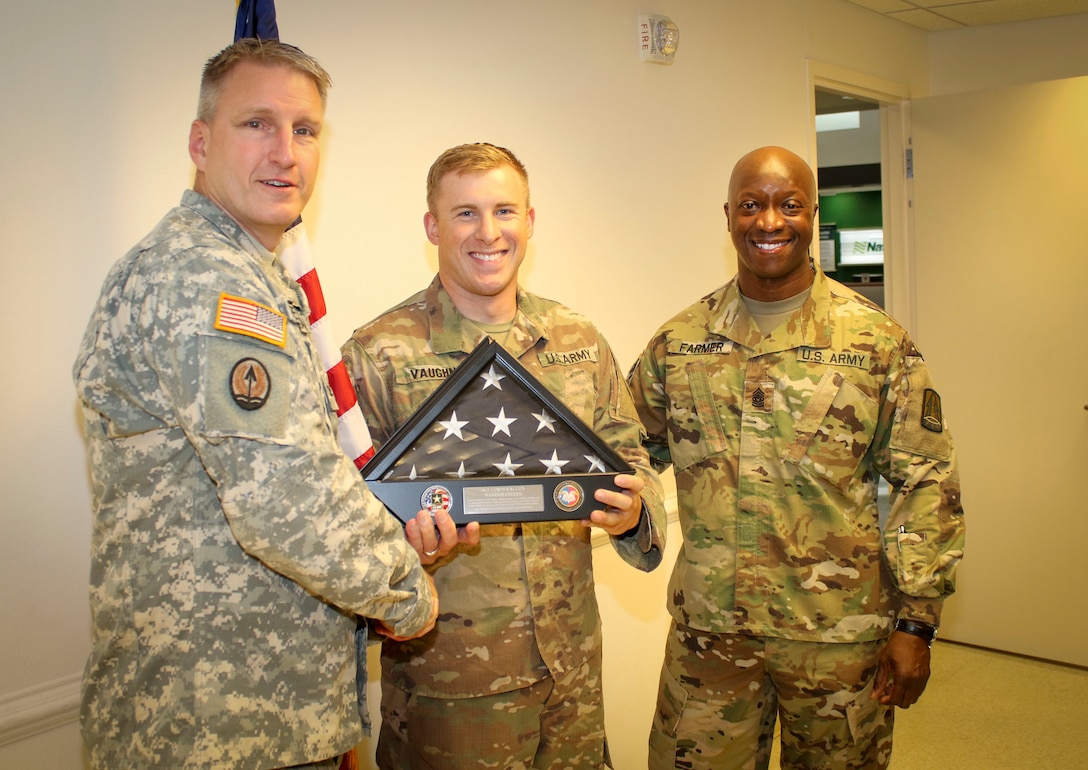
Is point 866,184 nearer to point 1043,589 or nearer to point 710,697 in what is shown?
point 1043,589

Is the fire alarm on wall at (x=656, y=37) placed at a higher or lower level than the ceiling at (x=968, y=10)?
lower

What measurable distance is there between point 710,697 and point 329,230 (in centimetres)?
141

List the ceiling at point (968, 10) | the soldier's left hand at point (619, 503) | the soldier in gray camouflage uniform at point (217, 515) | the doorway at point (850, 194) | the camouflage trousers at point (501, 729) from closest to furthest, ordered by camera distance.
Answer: the soldier in gray camouflage uniform at point (217, 515)
the soldier's left hand at point (619, 503)
the camouflage trousers at point (501, 729)
the ceiling at point (968, 10)
the doorway at point (850, 194)

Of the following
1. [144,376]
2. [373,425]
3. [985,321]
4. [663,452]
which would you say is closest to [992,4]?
[985,321]

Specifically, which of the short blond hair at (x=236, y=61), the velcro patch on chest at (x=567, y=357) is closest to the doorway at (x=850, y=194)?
the velcro patch on chest at (x=567, y=357)

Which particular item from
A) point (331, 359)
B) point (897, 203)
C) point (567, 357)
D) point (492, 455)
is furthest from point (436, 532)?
point (897, 203)

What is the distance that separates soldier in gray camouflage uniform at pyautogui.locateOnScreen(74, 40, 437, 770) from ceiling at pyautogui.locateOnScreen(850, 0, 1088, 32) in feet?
12.1

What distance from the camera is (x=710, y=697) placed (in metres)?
2.05

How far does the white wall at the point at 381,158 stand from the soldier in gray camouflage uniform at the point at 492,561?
547 mm

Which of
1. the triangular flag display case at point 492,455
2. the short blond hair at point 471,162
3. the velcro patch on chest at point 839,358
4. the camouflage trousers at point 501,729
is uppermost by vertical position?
the short blond hair at point 471,162

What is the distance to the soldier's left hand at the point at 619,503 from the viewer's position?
1587 millimetres

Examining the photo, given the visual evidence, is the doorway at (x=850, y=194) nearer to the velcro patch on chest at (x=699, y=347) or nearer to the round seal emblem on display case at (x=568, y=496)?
the velcro patch on chest at (x=699, y=347)

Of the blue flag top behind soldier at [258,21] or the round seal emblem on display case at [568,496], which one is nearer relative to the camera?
the round seal emblem on display case at [568,496]

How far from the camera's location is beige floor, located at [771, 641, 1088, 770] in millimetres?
3240
